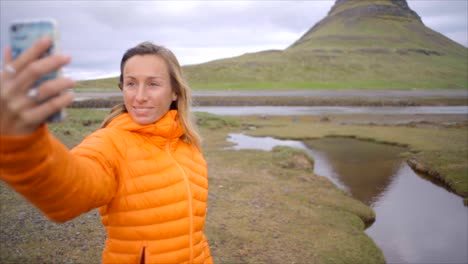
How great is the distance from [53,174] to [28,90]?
0.44m

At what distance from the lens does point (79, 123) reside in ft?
80.6

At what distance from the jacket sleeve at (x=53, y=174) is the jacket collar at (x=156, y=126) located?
1.20 feet

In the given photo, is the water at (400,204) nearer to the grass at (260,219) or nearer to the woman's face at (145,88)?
the grass at (260,219)

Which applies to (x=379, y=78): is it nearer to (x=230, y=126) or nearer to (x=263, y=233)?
(x=230, y=126)

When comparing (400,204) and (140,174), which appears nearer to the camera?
(140,174)

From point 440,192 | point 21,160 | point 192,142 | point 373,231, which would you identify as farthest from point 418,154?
point 21,160

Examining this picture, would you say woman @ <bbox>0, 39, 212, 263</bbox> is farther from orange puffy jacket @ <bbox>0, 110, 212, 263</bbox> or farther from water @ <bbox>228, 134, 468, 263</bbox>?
water @ <bbox>228, 134, 468, 263</bbox>

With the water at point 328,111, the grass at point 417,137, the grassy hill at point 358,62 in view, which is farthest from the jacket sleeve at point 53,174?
the grassy hill at point 358,62

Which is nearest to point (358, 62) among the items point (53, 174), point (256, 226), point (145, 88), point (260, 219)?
point (260, 219)

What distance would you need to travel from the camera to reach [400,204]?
12539 mm

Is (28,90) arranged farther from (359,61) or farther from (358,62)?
(359,61)

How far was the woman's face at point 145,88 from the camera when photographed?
242 cm

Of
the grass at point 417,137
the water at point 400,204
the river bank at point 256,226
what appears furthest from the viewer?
the grass at point 417,137

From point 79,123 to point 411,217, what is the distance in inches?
831
